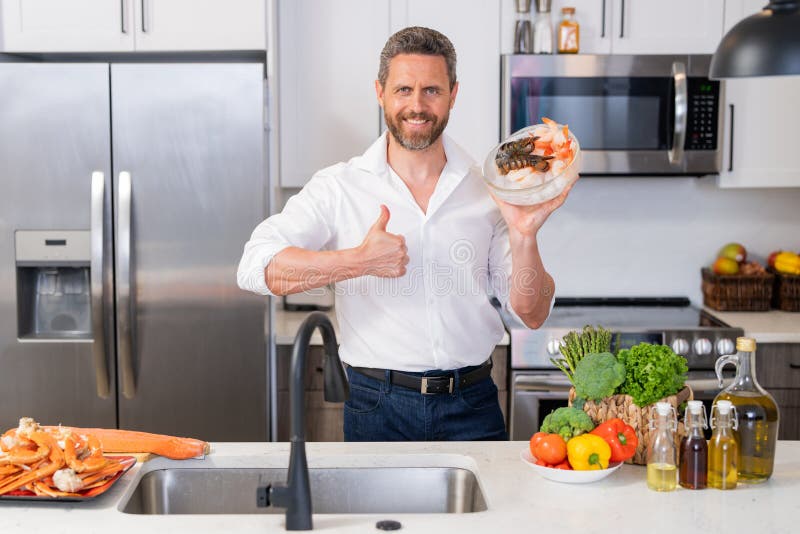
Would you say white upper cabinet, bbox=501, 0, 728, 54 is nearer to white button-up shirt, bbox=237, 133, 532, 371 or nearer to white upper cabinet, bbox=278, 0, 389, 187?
white upper cabinet, bbox=278, 0, 389, 187

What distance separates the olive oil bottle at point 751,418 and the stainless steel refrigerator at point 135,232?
5.78 feet

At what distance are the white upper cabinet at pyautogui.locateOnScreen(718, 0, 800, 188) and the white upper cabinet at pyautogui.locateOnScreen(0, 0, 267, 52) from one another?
173cm

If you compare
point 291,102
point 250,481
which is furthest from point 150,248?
point 250,481

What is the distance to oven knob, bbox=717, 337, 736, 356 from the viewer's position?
3.21 meters

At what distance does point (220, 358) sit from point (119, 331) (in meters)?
0.34

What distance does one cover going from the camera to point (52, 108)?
305cm

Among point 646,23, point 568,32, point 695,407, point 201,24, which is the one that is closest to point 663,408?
point 695,407

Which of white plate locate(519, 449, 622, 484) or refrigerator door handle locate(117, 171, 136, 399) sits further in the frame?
refrigerator door handle locate(117, 171, 136, 399)

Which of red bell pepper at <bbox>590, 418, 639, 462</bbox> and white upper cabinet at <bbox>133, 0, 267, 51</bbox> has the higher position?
white upper cabinet at <bbox>133, 0, 267, 51</bbox>

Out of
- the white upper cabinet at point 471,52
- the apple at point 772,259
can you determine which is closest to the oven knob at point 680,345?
the apple at point 772,259

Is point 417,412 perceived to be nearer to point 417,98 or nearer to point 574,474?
point 574,474

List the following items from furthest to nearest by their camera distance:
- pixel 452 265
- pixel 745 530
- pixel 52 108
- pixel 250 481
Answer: pixel 52 108, pixel 452 265, pixel 250 481, pixel 745 530

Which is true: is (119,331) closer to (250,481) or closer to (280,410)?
(280,410)

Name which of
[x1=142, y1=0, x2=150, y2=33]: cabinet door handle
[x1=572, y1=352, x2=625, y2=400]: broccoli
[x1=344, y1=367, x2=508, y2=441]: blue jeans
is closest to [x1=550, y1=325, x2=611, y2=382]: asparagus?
[x1=572, y1=352, x2=625, y2=400]: broccoli
